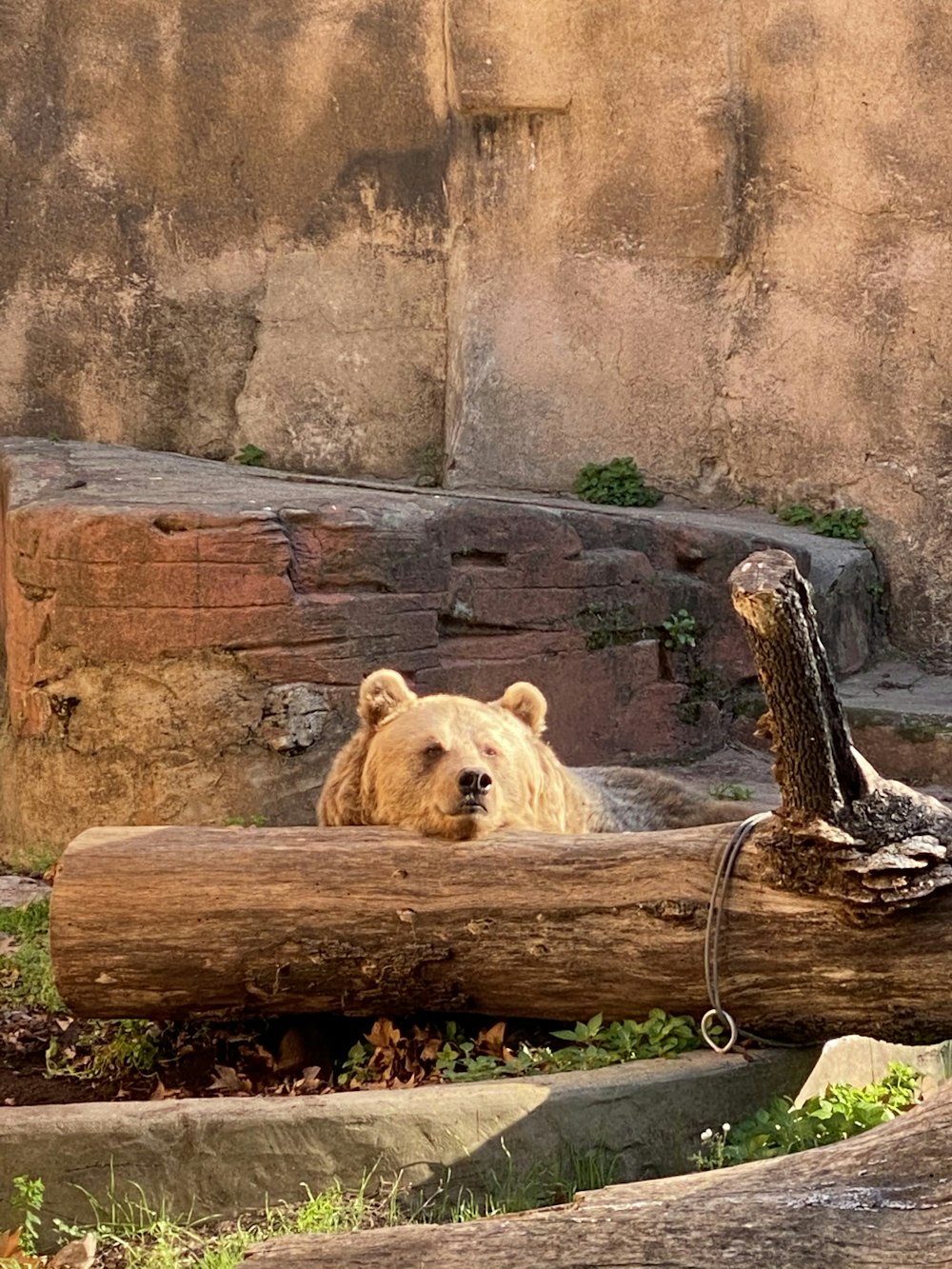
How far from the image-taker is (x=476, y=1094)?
4.50 m

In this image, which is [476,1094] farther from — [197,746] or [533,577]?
[533,577]

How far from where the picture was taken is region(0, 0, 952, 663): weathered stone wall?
10.1m

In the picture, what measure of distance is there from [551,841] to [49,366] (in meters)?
6.67

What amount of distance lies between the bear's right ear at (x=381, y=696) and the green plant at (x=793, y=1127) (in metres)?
1.86

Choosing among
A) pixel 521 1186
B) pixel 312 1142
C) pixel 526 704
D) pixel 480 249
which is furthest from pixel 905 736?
pixel 312 1142

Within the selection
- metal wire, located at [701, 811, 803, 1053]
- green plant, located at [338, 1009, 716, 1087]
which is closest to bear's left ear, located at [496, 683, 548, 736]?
green plant, located at [338, 1009, 716, 1087]

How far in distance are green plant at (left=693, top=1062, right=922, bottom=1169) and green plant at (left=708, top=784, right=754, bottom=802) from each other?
285 cm

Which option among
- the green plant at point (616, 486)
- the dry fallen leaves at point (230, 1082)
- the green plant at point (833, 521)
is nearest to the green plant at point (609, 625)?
the green plant at point (616, 486)

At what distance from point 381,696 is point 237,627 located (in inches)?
72.1

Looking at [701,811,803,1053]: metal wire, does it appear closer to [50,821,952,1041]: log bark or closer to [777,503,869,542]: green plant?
[50,821,952,1041]: log bark

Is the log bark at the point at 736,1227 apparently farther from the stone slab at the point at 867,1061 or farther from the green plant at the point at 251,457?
the green plant at the point at 251,457

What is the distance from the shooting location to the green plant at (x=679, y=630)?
29.5ft

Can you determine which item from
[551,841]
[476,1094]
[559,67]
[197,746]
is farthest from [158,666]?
[559,67]

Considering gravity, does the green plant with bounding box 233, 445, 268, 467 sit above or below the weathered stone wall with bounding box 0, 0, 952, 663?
below
